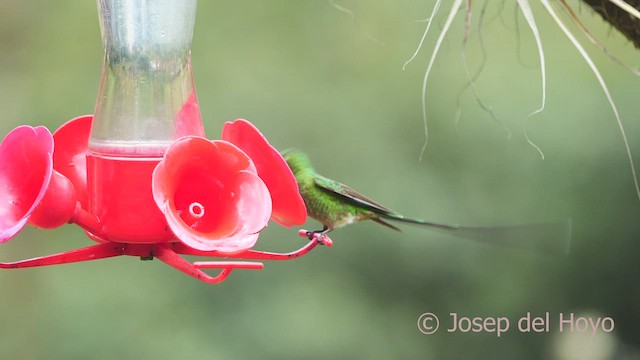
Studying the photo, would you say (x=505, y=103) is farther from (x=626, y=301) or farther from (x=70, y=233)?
(x=70, y=233)

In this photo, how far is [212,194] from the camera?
6.16ft

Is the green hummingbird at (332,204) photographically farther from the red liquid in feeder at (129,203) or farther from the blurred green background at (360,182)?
the blurred green background at (360,182)

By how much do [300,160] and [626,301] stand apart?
9.73 ft

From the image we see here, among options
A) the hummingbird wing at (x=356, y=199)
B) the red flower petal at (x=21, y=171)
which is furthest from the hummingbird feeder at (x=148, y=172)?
the hummingbird wing at (x=356, y=199)

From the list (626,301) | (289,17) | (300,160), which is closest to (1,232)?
(300,160)

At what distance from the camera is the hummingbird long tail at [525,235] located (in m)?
2.17

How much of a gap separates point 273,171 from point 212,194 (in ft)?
0.49

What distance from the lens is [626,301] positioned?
4.76 m

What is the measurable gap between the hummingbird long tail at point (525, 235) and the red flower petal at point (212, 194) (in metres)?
0.45

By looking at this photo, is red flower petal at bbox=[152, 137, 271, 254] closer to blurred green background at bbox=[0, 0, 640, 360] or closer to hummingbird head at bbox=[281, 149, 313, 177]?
hummingbird head at bbox=[281, 149, 313, 177]

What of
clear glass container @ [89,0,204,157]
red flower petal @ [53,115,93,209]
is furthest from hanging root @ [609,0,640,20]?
red flower petal @ [53,115,93,209]

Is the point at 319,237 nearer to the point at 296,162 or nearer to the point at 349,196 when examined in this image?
the point at 349,196

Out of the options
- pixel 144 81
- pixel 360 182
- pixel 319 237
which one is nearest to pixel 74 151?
pixel 144 81

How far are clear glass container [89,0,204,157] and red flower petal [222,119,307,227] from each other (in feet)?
0.35
